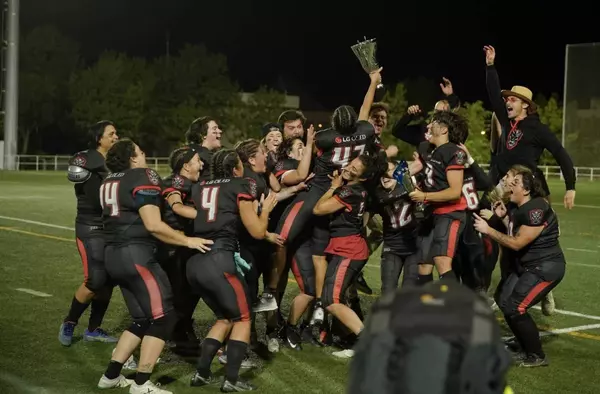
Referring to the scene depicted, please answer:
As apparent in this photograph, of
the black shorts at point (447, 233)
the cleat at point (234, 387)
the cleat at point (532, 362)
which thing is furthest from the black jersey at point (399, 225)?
the cleat at point (234, 387)

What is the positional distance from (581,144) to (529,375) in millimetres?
38826

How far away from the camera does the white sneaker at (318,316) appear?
675 centimetres

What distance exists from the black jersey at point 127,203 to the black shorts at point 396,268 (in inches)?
87.8

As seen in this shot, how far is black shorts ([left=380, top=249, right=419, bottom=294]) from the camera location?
6906mm

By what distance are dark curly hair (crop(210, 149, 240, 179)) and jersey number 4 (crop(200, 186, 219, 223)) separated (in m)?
0.12

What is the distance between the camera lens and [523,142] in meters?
Answer: 7.32

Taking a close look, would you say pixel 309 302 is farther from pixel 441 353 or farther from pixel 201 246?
pixel 441 353

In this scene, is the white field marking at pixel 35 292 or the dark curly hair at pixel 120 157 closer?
the dark curly hair at pixel 120 157

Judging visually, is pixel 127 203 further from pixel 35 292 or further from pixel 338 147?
pixel 35 292

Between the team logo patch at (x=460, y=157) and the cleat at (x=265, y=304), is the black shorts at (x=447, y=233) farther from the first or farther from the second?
the cleat at (x=265, y=304)

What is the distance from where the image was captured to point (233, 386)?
17.7ft

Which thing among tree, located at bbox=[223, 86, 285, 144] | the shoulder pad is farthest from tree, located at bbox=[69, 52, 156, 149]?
the shoulder pad

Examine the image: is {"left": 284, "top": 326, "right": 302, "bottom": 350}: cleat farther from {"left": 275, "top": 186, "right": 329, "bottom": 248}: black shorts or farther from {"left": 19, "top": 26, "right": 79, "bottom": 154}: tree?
{"left": 19, "top": 26, "right": 79, "bottom": 154}: tree

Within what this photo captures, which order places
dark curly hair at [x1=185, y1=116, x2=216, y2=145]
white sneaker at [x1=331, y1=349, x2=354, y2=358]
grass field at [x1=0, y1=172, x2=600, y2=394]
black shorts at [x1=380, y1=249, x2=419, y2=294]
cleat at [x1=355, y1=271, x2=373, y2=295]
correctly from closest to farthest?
grass field at [x1=0, y1=172, x2=600, y2=394], white sneaker at [x1=331, y1=349, x2=354, y2=358], dark curly hair at [x1=185, y1=116, x2=216, y2=145], black shorts at [x1=380, y1=249, x2=419, y2=294], cleat at [x1=355, y1=271, x2=373, y2=295]
